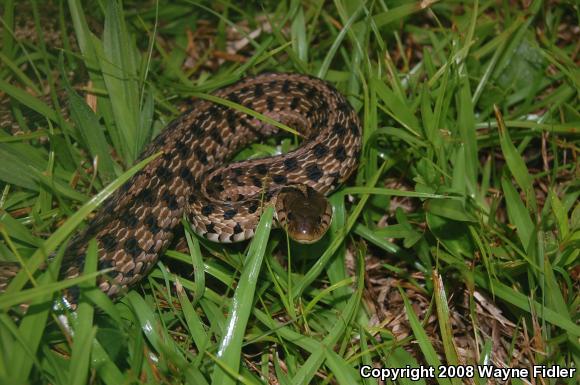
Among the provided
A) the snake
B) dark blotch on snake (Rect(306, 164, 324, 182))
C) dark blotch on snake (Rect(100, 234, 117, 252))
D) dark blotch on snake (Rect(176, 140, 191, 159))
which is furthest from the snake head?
dark blotch on snake (Rect(100, 234, 117, 252))

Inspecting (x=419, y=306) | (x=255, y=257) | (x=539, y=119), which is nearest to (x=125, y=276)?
(x=255, y=257)

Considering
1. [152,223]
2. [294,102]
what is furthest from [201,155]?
[294,102]

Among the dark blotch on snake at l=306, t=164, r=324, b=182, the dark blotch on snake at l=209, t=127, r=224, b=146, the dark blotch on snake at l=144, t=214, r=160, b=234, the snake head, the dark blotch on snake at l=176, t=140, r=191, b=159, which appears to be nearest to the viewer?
the snake head

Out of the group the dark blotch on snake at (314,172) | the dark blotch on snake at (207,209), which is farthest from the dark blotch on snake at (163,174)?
the dark blotch on snake at (314,172)

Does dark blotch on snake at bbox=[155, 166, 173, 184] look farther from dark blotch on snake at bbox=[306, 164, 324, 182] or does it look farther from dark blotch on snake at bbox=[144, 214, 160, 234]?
dark blotch on snake at bbox=[306, 164, 324, 182]

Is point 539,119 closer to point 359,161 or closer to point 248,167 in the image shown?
point 359,161

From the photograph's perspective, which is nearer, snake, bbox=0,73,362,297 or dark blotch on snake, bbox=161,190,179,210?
snake, bbox=0,73,362,297

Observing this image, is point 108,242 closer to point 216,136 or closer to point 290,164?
point 216,136

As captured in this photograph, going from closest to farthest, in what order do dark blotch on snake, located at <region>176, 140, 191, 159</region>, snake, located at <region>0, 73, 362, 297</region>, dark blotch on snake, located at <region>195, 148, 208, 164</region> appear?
snake, located at <region>0, 73, 362, 297</region>
dark blotch on snake, located at <region>176, 140, 191, 159</region>
dark blotch on snake, located at <region>195, 148, 208, 164</region>
